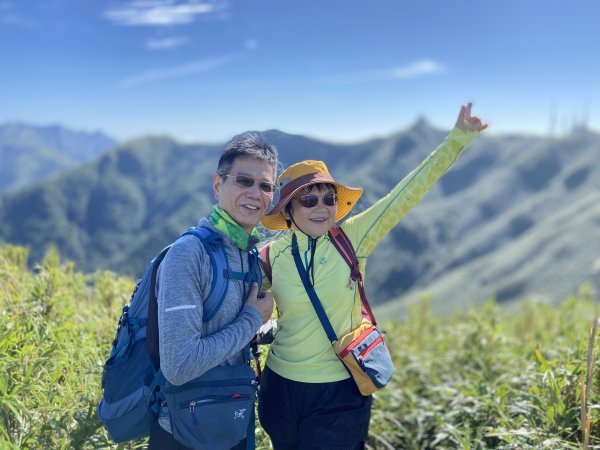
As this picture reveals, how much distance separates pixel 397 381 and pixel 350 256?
14.8 ft

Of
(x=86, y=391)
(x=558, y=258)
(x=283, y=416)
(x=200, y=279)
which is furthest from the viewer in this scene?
(x=558, y=258)

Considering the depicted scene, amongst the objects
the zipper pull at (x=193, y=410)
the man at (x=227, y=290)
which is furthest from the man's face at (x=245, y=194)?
the zipper pull at (x=193, y=410)

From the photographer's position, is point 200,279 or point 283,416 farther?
point 283,416

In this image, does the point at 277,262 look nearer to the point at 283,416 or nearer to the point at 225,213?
the point at 225,213

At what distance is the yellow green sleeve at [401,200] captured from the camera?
3.74m

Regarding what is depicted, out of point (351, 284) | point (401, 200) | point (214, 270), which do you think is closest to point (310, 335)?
point (351, 284)

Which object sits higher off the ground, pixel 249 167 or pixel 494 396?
pixel 249 167

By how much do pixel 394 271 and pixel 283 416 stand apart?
195 m

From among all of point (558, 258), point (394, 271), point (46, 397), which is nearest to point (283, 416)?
point (46, 397)

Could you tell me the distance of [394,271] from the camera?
19338cm

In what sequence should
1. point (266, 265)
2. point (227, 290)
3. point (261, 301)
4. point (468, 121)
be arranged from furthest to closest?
point (468, 121) < point (266, 265) < point (261, 301) < point (227, 290)

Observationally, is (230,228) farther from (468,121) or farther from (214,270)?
(468,121)

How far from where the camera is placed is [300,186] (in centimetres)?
339

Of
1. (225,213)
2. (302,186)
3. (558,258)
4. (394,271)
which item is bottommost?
(394,271)
